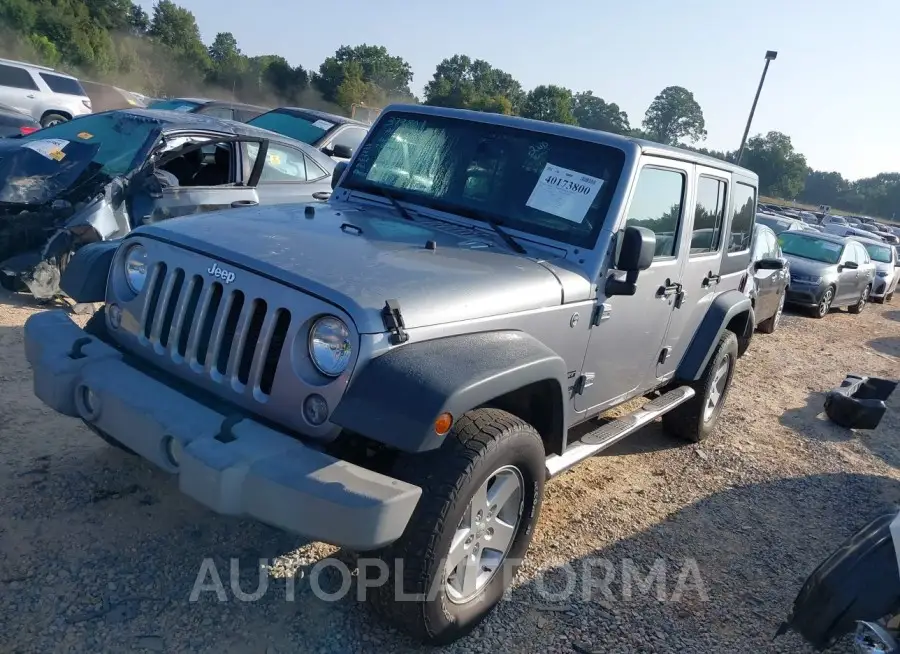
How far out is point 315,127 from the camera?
10.7m

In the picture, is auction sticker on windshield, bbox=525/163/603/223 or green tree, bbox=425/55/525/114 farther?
green tree, bbox=425/55/525/114

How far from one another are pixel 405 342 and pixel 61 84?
18.8 meters

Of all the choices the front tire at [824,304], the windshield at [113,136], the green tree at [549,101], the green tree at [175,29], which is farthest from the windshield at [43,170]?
the green tree at [175,29]

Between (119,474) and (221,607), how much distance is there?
3.82ft

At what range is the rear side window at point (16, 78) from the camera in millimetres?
16692

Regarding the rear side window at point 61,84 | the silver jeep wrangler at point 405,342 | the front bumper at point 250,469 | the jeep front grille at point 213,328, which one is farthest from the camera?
the rear side window at point 61,84

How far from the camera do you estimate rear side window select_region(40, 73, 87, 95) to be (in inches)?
690

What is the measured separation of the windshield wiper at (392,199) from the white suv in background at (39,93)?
50.4 ft

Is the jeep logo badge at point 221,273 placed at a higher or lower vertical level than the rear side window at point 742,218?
lower

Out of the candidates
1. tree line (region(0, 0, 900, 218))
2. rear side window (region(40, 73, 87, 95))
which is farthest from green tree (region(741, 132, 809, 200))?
rear side window (region(40, 73, 87, 95))

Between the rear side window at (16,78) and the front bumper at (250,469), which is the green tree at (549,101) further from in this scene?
the front bumper at (250,469)

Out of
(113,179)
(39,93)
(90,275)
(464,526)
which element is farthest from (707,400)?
(39,93)

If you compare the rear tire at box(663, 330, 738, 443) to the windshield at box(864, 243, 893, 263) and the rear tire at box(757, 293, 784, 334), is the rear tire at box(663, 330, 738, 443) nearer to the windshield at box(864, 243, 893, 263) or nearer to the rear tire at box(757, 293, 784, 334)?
the rear tire at box(757, 293, 784, 334)

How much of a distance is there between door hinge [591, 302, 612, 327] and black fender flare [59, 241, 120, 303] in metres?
2.25
